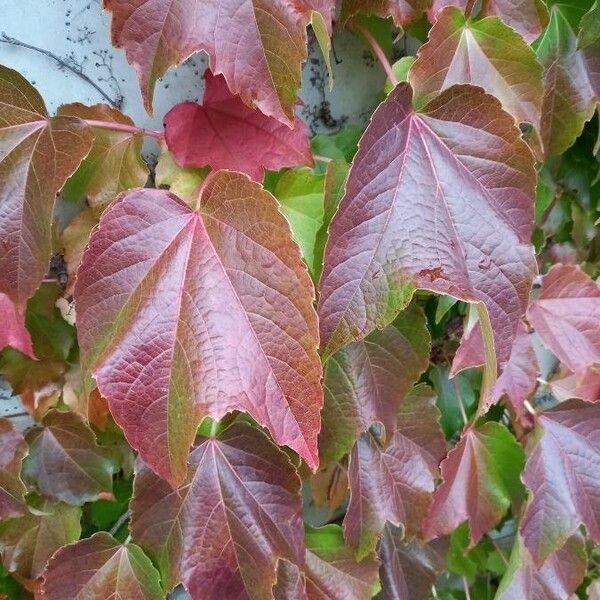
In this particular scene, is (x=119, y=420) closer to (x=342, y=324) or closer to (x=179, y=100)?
(x=342, y=324)

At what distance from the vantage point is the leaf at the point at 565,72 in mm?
678

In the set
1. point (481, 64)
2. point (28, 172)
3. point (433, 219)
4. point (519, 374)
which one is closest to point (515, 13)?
point (481, 64)

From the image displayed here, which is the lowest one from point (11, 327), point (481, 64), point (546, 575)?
point (546, 575)

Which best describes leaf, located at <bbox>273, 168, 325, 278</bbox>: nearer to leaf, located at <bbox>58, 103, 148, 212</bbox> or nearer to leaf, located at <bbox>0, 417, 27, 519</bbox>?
leaf, located at <bbox>58, 103, 148, 212</bbox>

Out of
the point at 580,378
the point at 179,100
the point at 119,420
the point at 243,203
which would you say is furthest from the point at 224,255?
the point at 580,378

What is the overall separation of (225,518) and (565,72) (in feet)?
2.00

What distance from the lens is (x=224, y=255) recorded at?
1.53ft

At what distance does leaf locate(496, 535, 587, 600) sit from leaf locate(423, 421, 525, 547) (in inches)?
3.3

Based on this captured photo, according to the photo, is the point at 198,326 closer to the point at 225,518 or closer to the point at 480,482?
the point at 225,518

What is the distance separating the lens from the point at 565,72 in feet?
2.24

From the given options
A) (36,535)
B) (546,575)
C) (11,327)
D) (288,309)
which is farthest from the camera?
(546,575)

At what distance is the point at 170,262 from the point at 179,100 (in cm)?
28

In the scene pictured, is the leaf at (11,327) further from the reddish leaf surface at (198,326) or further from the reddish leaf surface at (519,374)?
the reddish leaf surface at (519,374)

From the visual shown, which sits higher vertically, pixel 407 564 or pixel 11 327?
pixel 11 327
